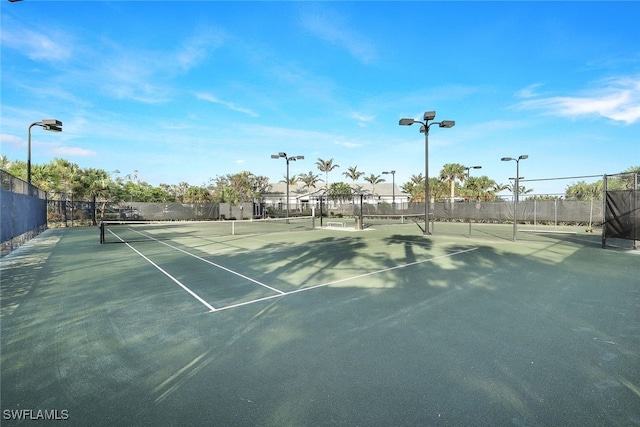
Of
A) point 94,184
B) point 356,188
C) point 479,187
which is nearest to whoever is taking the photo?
point 94,184

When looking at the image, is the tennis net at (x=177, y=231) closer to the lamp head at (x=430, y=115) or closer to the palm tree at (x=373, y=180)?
the lamp head at (x=430, y=115)

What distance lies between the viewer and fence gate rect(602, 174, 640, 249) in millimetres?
11336

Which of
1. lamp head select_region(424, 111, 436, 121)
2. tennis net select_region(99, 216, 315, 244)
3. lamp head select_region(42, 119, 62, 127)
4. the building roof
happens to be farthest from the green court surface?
the building roof

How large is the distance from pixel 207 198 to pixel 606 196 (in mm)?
42252

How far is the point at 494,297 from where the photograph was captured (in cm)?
588

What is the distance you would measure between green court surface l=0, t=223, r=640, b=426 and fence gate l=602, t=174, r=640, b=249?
4983 millimetres

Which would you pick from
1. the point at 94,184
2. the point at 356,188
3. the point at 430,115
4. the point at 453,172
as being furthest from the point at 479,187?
the point at 94,184

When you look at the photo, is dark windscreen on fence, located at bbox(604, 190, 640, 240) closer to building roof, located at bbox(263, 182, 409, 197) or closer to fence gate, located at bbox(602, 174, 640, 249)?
fence gate, located at bbox(602, 174, 640, 249)

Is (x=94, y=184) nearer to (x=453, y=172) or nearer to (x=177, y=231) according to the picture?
(x=177, y=231)

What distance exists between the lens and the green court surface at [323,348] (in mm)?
2676

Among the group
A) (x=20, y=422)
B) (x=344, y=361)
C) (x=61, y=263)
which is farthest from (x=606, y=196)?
(x=61, y=263)

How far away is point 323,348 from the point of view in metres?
3.82

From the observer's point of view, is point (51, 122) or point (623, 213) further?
point (51, 122)

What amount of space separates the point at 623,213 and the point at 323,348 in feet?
46.0
